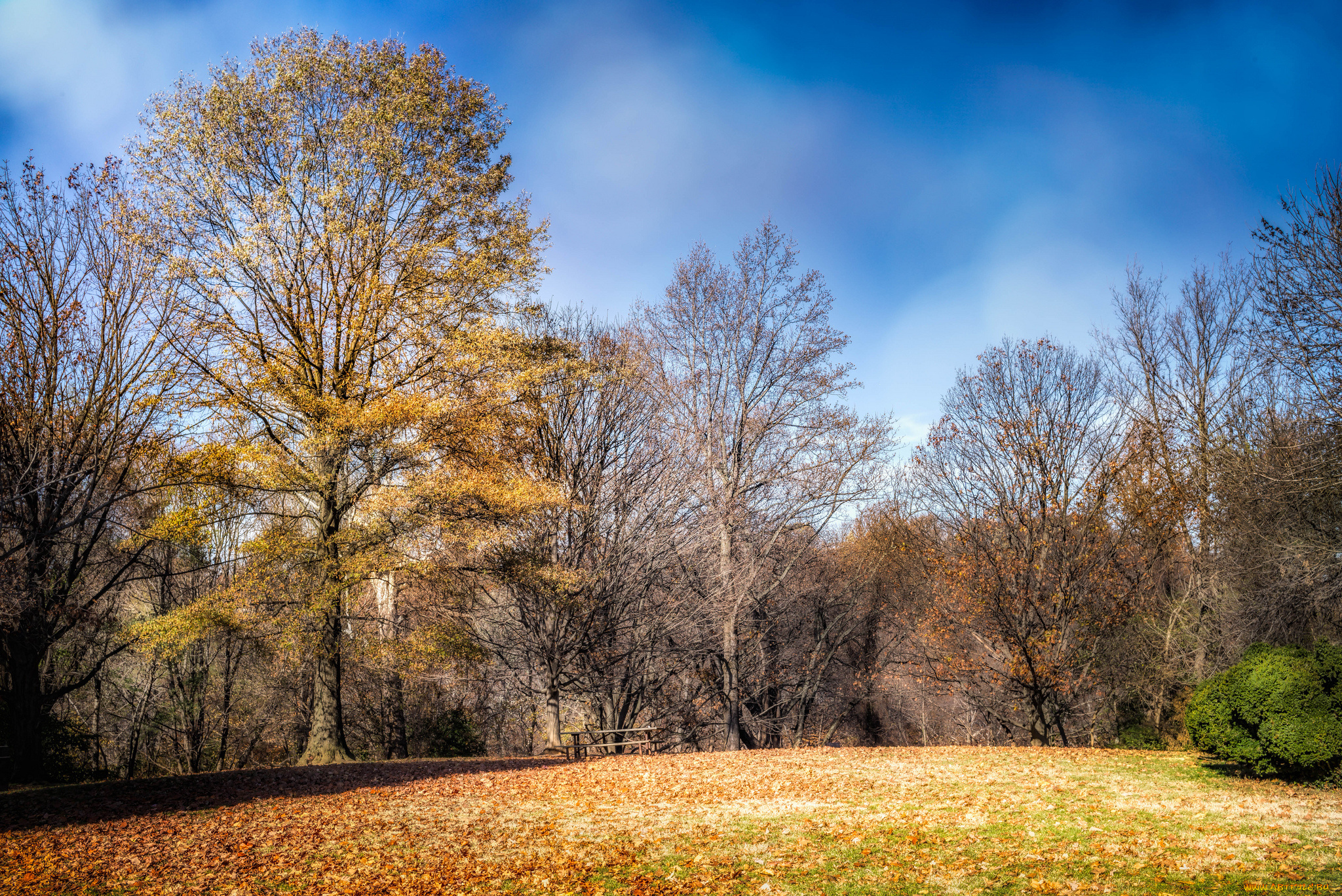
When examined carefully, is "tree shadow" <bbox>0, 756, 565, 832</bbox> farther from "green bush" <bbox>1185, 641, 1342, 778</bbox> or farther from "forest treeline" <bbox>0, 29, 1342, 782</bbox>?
"green bush" <bbox>1185, 641, 1342, 778</bbox>

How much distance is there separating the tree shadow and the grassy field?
78mm

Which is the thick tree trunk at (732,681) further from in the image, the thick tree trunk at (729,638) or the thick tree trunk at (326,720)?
the thick tree trunk at (326,720)

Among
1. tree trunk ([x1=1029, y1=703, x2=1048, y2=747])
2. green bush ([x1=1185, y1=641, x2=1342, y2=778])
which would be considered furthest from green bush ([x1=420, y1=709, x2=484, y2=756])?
green bush ([x1=1185, y1=641, x2=1342, y2=778])

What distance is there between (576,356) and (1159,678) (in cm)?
1574

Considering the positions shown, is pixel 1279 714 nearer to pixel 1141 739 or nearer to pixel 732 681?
pixel 1141 739

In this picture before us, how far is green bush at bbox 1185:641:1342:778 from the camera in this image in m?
8.98

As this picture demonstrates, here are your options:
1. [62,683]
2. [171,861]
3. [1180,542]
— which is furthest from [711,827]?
[1180,542]

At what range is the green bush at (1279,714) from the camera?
353 inches

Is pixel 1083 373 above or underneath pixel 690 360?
underneath

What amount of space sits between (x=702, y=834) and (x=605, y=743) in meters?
10.3

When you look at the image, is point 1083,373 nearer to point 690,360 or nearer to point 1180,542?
point 1180,542

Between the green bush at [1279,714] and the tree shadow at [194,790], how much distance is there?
34.0ft

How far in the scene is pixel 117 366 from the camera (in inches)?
475

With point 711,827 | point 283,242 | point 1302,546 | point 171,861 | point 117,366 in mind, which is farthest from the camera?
point 283,242
